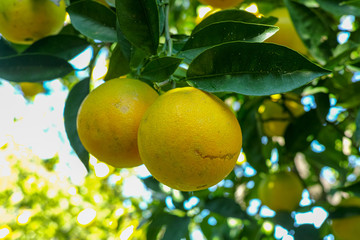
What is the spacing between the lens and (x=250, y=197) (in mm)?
2285

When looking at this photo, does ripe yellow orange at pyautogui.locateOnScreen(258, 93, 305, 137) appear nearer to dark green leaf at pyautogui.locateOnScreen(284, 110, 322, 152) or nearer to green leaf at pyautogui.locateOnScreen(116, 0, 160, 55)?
dark green leaf at pyautogui.locateOnScreen(284, 110, 322, 152)

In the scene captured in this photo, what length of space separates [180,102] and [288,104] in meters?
1.04

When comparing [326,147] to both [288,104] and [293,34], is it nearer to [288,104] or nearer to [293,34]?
[288,104]

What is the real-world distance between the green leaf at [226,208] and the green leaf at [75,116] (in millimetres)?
733

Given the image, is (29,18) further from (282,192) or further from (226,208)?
(282,192)

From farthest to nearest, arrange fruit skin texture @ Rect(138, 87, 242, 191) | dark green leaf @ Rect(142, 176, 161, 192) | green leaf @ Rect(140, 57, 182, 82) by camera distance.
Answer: dark green leaf @ Rect(142, 176, 161, 192)
green leaf @ Rect(140, 57, 182, 82)
fruit skin texture @ Rect(138, 87, 242, 191)

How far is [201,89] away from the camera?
794 mm

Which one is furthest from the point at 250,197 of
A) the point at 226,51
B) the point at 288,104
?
the point at 226,51

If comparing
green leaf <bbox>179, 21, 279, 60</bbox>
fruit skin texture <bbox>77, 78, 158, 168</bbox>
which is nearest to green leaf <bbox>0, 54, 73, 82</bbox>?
fruit skin texture <bbox>77, 78, 158, 168</bbox>

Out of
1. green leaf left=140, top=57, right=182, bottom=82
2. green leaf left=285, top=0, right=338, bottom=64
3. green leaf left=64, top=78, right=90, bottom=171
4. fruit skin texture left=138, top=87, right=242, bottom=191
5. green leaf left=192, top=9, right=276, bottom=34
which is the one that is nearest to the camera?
fruit skin texture left=138, top=87, right=242, bottom=191

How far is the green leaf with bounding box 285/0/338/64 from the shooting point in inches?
48.7

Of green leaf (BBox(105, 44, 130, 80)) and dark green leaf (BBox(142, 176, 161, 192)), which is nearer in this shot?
green leaf (BBox(105, 44, 130, 80))

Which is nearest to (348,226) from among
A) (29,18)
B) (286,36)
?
(286,36)

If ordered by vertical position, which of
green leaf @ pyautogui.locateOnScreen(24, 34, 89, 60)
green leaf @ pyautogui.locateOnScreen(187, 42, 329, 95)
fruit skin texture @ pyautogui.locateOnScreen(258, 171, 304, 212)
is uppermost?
green leaf @ pyautogui.locateOnScreen(187, 42, 329, 95)
